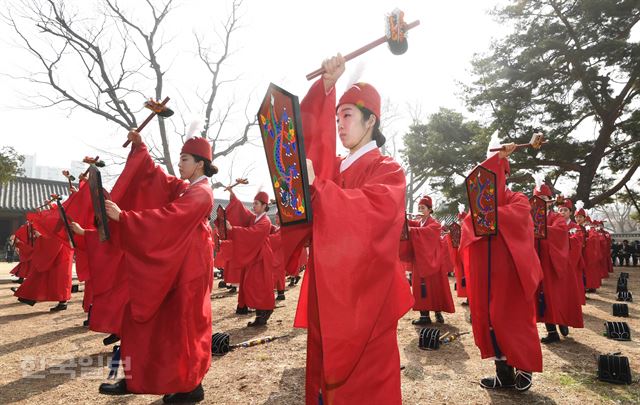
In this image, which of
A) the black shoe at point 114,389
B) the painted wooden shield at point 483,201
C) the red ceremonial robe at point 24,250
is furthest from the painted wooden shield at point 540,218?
the red ceremonial robe at point 24,250

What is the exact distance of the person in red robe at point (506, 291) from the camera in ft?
12.7

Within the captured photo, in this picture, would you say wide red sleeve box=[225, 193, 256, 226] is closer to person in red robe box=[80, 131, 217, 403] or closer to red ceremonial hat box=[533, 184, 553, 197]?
person in red robe box=[80, 131, 217, 403]

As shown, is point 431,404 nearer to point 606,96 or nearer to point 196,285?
point 196,285

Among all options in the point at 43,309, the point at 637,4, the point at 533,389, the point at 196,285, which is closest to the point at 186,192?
the point at 196,285

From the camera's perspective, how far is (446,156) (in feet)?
65.3

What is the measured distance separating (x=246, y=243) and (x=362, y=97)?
5359mm

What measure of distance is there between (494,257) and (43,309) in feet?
32.1

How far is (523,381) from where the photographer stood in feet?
13.0

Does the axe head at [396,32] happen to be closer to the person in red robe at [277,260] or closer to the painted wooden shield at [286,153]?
the painted wooden shield at [286,153]

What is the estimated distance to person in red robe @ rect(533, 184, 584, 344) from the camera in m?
5.98

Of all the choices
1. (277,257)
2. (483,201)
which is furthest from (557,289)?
(277,257)

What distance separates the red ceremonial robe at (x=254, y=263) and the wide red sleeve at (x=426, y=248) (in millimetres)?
2810

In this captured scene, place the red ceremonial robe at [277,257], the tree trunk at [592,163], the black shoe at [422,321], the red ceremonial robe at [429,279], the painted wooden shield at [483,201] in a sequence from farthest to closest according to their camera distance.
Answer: the tree trunk at [592,163] < the red ceremonial robe at [277,257] < the black shoe at [422,321] < the red ceremonial robe at [429,279] < the painted wooden shield at [483,201]

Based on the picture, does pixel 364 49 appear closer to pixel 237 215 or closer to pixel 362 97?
pixel 362 97
